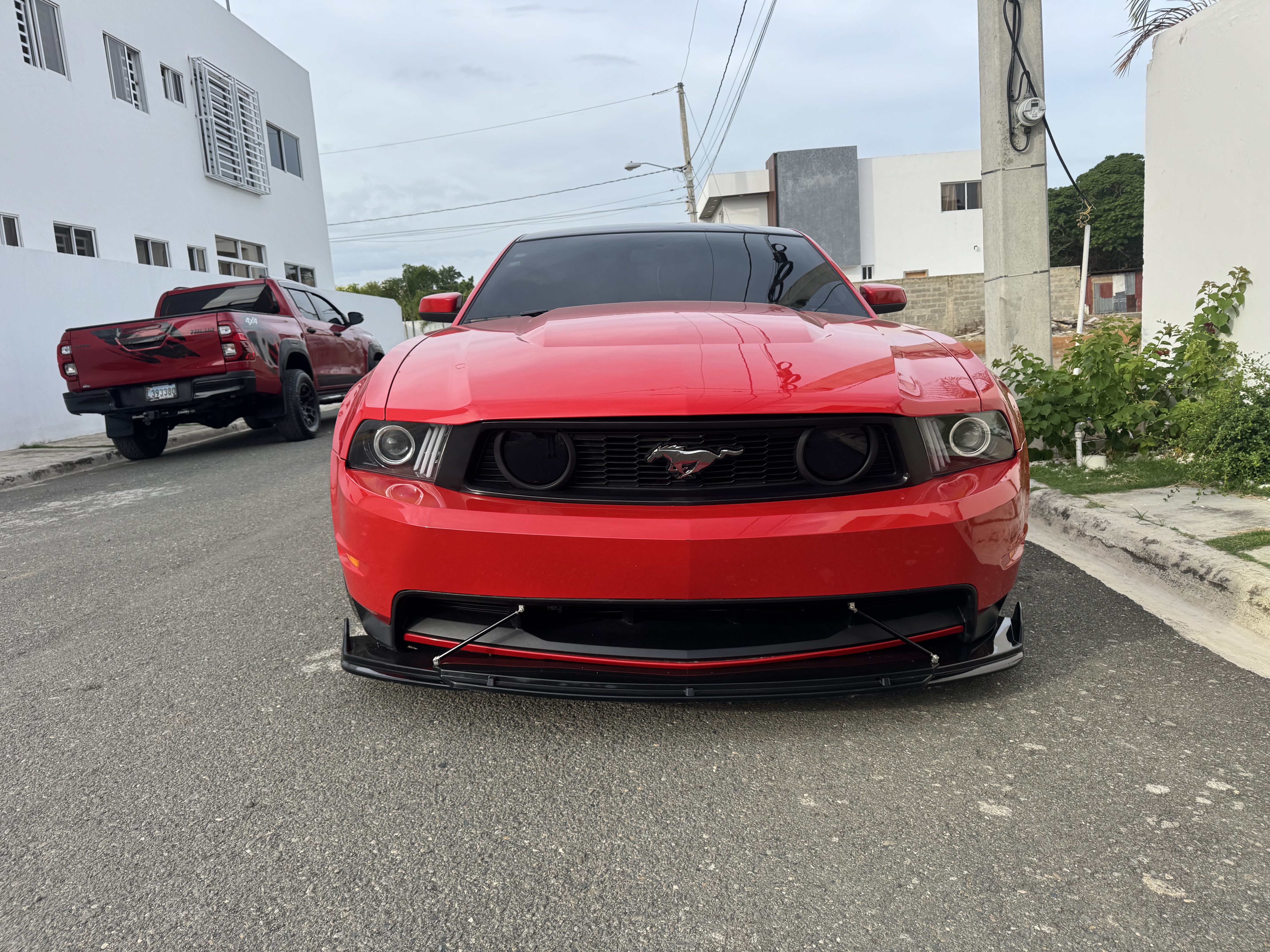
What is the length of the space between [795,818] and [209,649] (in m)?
2.23

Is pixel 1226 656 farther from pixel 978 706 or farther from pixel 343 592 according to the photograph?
pixel 343 592

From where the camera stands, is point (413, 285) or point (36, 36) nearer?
point (36, 36)

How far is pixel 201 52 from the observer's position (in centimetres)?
1847

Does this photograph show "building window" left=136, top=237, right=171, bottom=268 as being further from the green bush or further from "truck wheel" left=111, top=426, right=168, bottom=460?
the green bush

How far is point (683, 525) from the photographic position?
210 centimetres

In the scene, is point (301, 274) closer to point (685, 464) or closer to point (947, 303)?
point (947, 303)

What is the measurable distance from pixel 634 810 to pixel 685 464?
2.60 ft

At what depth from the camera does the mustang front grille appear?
85.4 inches

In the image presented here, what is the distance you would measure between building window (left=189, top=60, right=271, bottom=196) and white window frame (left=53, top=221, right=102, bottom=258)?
13.5ft

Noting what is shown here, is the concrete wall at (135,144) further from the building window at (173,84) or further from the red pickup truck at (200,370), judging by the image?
the red pickup truck at (200,370)

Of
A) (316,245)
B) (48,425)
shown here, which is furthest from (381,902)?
(316,245)

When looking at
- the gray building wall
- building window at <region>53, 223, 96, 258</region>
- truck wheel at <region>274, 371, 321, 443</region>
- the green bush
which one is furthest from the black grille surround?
the gray building wall

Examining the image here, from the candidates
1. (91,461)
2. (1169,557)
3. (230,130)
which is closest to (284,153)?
(230,130)

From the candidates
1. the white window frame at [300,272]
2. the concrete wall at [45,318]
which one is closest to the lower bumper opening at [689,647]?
the concrete wall at [45,318]
